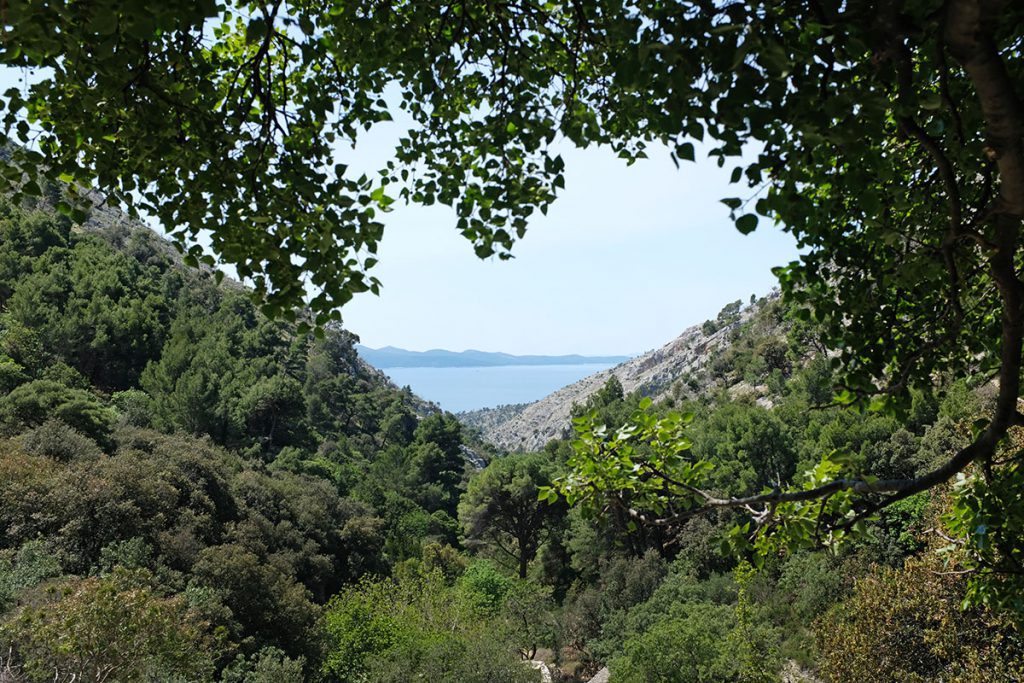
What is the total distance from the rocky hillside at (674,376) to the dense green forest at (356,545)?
42.7ft

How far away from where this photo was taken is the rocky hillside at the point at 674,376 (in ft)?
208

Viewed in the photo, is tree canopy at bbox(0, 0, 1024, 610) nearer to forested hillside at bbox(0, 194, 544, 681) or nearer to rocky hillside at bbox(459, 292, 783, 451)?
forested hillside at bbox(0, 194, 544, 681)

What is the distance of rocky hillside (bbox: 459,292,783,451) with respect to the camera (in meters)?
63.4

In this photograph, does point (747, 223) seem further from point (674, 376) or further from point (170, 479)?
point (674, 376)

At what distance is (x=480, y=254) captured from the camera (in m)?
3.12

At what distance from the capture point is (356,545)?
2995 cm

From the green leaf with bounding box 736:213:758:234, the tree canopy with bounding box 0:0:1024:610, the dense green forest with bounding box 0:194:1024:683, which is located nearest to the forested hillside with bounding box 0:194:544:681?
the dense green forest with bounding box 0:194:1024:683

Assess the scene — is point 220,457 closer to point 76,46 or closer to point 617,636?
point 617,636

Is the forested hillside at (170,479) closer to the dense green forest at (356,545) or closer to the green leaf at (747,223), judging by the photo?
the dense green forest at (356,545)

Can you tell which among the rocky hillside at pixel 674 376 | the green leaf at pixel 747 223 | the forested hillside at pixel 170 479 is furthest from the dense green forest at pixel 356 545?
the rocky hillside at pixel 674 376

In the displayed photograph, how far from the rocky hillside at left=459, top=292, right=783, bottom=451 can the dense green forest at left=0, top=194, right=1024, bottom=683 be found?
42.7 feet

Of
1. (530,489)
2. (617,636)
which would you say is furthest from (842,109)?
(530,489)

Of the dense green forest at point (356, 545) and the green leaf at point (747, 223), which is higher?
the green leaf at point (747, 223)

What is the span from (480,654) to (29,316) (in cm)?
3209
